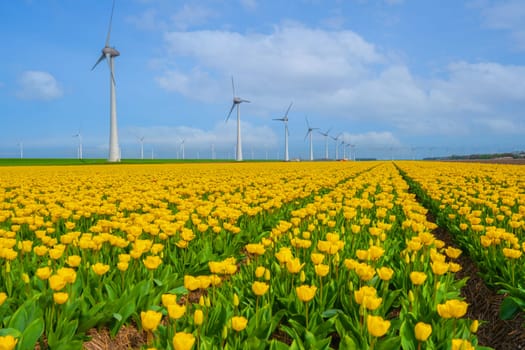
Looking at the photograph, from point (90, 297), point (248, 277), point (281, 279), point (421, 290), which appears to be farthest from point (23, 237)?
point (421, 290)

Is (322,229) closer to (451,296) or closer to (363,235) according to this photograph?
(363,235)

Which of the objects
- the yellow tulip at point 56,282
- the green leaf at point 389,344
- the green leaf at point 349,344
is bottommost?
the green leaf at point 389,344

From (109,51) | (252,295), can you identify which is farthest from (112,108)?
(252,295)

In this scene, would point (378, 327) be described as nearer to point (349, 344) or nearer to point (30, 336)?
point (349, 344)

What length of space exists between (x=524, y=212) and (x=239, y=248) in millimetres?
5289

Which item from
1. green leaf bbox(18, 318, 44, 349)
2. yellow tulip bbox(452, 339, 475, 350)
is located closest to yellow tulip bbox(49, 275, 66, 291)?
green leaf bbox(18, 318, 44, 349)

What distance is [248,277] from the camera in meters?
4.38

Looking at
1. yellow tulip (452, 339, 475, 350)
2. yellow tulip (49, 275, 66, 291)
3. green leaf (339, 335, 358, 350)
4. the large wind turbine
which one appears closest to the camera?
yellow tulip (452, 339, 475, 350)

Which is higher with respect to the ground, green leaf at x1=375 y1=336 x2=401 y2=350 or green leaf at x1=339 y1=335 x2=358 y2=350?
green leaf at x1=339 y1=335 x2=358 y2=350

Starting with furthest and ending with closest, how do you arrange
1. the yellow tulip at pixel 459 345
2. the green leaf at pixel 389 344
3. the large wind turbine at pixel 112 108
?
the large wind turbine at pixel 112 108 → the green leaf at pixel 389 344 → the yellow tulip at pixel 459 345

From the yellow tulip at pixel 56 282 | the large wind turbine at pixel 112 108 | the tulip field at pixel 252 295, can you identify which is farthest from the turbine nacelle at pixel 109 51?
the yellow tulip at pixel 56 282

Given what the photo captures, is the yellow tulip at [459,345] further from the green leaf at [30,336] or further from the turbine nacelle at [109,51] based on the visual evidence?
the turbine nacelle at [109,51]

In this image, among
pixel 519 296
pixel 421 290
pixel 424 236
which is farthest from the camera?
pixel 424 236

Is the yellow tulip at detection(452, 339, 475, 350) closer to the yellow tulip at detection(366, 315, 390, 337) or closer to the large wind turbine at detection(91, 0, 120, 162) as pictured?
the yellow tulip at detection(366, 315, 390, 337)
